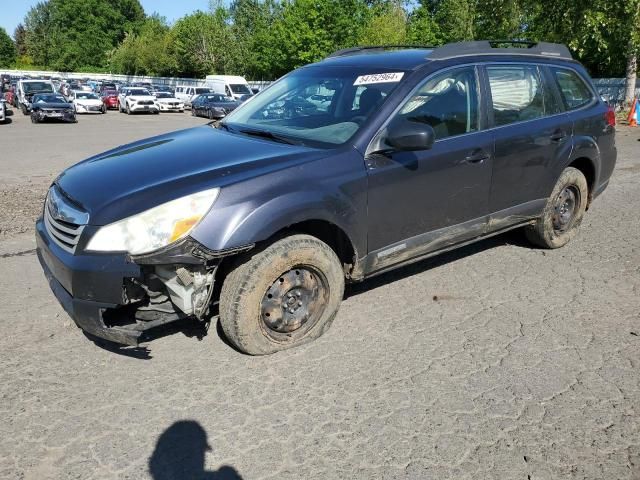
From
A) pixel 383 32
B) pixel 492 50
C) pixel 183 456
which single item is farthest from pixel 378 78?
pixel 383 32

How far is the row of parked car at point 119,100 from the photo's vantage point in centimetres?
2447

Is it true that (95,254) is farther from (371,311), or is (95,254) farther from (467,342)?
(467,342)

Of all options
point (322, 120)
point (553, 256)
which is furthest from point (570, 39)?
point (322, 120)

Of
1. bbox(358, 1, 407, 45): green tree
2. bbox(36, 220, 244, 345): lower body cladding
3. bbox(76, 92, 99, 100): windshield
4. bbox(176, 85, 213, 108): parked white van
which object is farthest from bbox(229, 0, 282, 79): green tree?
bbox(36, 220, 244, 345): lower body cladding

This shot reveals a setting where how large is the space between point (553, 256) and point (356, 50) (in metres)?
2.70

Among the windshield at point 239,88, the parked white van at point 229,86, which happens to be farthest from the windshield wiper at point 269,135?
the windshield at point 239,88

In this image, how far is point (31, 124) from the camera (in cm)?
2352

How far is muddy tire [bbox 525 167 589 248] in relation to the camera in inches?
206

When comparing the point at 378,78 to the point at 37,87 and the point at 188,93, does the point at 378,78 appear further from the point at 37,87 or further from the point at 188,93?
the point at 188,93

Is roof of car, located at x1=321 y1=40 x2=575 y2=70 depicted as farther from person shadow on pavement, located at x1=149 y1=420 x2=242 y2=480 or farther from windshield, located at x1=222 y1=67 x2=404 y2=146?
person shadow on pavement, located at x1=149 y1=420 x2=242 y2=480

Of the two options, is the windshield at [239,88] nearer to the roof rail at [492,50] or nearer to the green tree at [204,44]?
the green tree at [204,44]

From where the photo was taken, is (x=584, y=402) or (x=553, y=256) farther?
(x=553, y=256)

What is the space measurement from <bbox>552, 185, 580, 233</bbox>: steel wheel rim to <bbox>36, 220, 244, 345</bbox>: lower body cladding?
11.9 ft

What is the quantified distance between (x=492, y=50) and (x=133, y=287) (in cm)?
335
